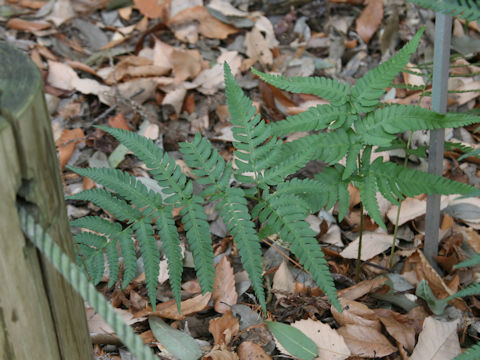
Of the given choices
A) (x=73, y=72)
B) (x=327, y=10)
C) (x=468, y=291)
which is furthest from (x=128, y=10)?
(x=468, y=291)

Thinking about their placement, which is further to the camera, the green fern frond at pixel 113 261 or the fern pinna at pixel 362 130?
the fern pinna at pixel 362 130

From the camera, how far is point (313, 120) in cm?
182

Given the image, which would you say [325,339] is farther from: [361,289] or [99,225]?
[99,225]

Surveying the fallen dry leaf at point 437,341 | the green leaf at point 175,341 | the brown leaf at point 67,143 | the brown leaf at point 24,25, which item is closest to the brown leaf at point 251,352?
the green leaf at point 175,341

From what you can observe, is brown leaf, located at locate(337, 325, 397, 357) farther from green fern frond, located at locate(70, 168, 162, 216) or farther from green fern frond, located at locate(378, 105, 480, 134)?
green fern frond, located at locate(70, 168, 162, 216)

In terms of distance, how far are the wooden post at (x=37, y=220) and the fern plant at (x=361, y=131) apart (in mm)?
839

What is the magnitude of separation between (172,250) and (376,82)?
850 mm

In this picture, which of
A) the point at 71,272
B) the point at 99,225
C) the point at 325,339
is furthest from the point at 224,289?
the point at 71,272

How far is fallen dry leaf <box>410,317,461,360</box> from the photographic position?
1866 millimetres

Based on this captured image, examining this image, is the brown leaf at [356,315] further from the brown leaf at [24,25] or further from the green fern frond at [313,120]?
the brown leaf at [24,25]

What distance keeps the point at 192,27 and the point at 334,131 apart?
2125 mm

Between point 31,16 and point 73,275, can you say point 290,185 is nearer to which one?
point 73,275

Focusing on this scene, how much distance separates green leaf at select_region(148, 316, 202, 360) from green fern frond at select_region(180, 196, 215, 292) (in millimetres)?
396

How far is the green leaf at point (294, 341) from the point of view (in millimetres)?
1864
